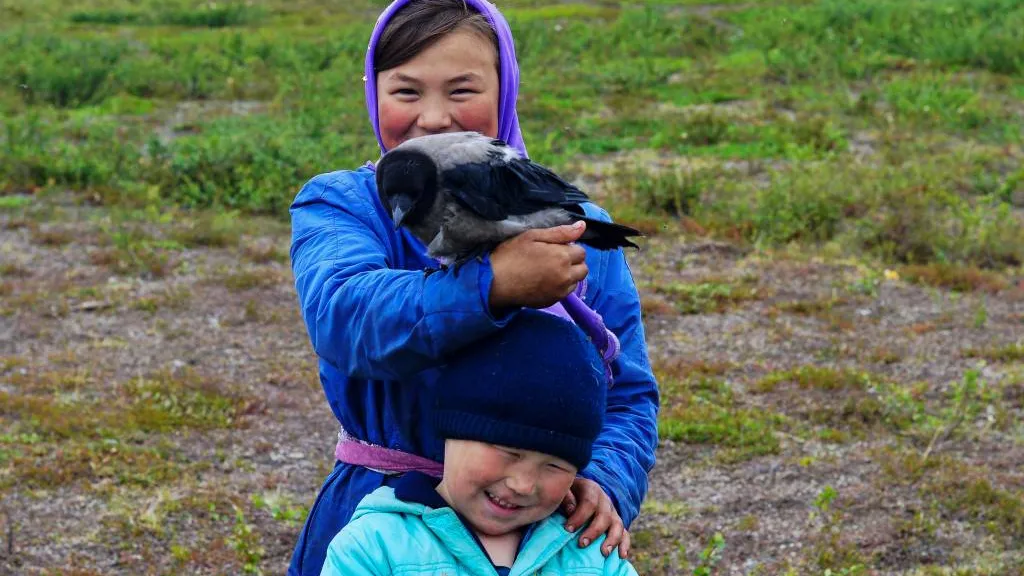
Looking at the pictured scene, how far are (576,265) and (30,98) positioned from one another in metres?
13.8

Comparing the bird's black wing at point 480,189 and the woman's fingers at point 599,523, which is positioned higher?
the bird's black wing at point 480,189

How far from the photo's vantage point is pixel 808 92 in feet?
49.1

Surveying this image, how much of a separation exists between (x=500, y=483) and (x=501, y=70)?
86 cm

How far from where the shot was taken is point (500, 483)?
2324mm

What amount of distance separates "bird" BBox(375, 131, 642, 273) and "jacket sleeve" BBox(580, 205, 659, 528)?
0.28 m

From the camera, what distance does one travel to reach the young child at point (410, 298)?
82.5 inches

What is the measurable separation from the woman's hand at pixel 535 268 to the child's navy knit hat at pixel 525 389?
0.18 metres

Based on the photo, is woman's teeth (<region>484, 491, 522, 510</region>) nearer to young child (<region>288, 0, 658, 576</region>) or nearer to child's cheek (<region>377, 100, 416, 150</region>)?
young child (<region>288, 0, 658, 576</region>)

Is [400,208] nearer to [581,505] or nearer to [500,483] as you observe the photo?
[500,483]

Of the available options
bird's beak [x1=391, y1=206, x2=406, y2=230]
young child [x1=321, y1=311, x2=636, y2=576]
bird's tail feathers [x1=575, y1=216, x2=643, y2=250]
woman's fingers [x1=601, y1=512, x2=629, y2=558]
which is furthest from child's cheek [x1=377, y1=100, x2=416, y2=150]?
woman's fingers [x1=601, y1=512, x2=629, y2=558]

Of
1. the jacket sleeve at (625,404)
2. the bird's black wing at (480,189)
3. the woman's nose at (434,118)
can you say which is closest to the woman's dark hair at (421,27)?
the woman's nose at (434,118)

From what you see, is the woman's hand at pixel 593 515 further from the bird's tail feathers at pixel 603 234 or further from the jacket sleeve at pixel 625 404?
the bird's tail feathers at pixel 603 234

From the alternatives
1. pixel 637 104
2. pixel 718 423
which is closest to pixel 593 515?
pixel 718 423

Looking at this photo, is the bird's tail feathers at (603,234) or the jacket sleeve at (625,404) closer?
the bird's tail feathers at (603,234)
